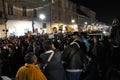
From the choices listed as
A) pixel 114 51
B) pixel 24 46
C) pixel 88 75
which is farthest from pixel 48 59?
pixel 24 46

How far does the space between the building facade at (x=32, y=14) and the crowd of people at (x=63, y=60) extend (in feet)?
58.5

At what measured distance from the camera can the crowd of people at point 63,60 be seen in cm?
460

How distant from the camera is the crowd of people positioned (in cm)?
460

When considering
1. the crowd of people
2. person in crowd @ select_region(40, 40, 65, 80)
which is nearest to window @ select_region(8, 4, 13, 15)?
the crowd of people

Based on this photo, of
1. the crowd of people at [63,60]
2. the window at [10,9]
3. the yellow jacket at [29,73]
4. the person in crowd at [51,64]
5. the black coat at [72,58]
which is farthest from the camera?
the window at [10,9]

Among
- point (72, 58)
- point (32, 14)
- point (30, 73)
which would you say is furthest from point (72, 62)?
point (32, 14)

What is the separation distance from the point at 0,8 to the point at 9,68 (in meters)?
18.9

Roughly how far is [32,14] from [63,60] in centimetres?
3009

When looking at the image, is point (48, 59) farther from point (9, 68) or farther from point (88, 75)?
point (9, 68)

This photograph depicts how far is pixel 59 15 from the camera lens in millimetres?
48906

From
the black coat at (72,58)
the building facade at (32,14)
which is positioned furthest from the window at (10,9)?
the black coat at (72,58)

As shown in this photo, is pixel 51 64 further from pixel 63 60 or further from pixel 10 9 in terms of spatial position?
pixel 10 9

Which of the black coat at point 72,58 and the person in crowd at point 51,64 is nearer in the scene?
the person in crowd at point 51,64

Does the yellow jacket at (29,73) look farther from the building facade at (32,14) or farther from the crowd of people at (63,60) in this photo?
the building facade at (32,14)
